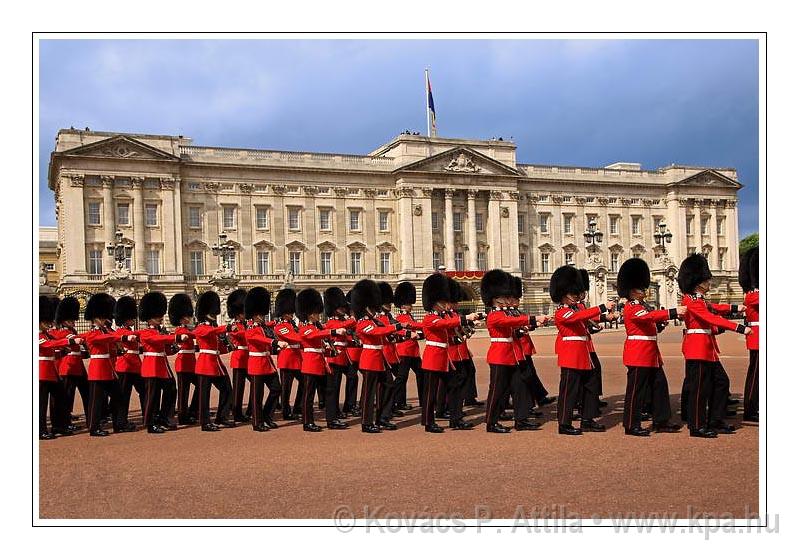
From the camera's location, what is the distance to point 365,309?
945 cm

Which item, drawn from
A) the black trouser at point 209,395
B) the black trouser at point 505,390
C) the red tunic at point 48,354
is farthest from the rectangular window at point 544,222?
the red tunic at point 48,354

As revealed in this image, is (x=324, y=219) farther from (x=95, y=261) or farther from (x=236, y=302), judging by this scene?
(x=236, y=302)

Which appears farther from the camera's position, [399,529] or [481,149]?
[481,149]

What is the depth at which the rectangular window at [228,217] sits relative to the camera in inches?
1857

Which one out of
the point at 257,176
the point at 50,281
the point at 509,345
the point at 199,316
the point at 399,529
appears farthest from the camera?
the point at 50,281

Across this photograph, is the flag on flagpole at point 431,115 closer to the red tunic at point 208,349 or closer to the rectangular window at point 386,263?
the rectangular window at point 386,263

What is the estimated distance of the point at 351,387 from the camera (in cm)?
1055

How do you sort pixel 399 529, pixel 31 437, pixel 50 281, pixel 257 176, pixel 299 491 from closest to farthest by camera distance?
pixel 399 529 < pixel 31 437 < pixel 299 491 < pixel 257 176 < pixel 50 281

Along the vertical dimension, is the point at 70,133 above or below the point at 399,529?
above

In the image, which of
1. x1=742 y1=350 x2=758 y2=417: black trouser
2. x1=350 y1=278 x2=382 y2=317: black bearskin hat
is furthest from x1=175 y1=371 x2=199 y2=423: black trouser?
x1=742 y1=350 x2=758 y2=417: black trouser

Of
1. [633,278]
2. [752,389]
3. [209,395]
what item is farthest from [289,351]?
[752,389]
